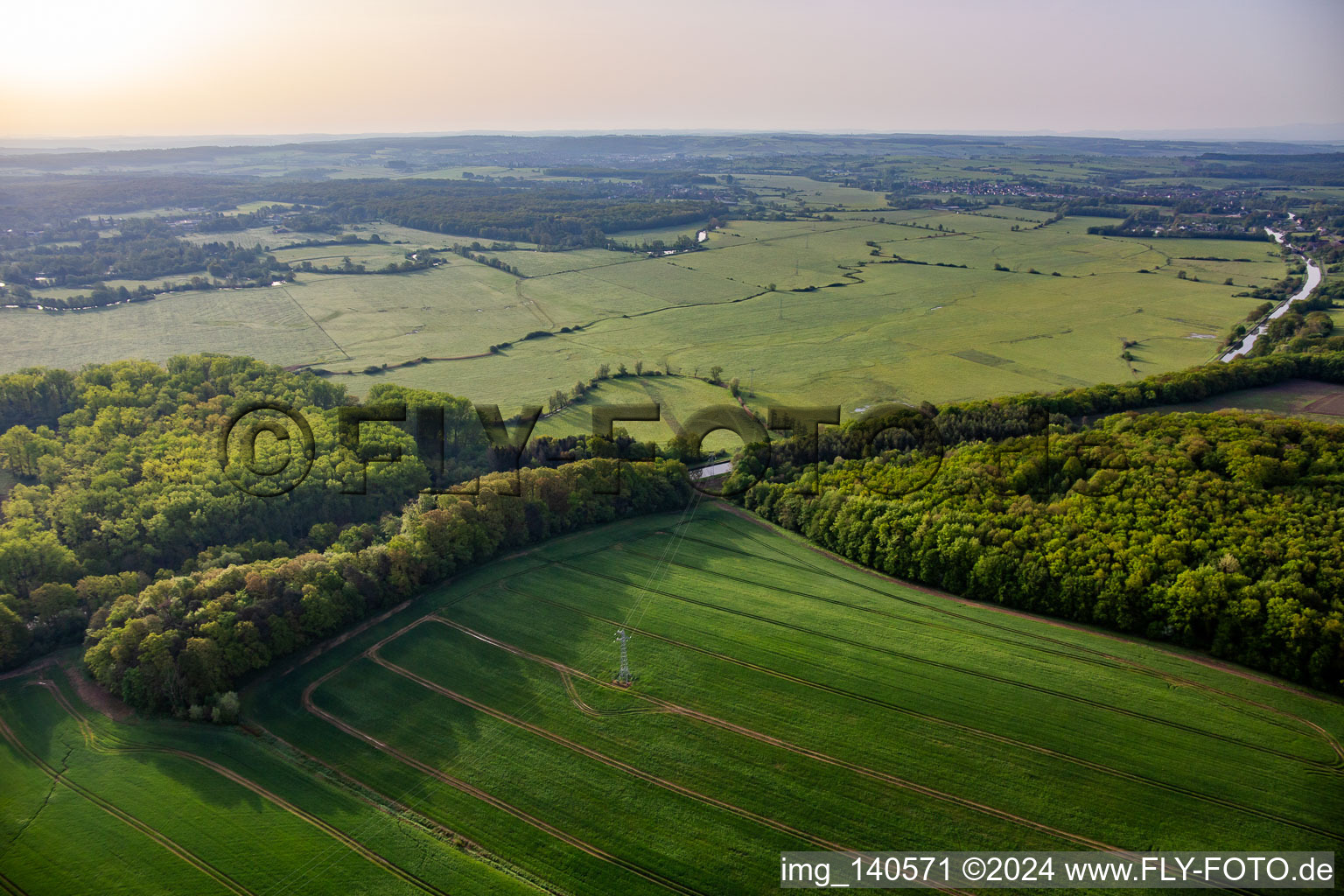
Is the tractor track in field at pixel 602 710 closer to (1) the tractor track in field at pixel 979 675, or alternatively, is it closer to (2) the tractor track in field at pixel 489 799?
(2) the tractor track in field at pixel 489 799

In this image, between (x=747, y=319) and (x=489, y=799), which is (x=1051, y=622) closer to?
(x=489, y=799)

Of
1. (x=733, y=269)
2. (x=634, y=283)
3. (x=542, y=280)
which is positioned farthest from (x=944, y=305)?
(x=542, y=280)

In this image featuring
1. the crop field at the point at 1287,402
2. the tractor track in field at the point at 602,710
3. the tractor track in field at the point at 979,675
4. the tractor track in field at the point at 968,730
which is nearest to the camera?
the tractor track in field at the point at 968,730

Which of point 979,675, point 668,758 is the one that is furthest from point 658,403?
point 668,758

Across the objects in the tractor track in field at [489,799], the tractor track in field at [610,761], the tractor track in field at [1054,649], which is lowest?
the tractor track in field at [489,799]

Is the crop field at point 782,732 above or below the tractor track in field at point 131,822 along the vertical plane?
above

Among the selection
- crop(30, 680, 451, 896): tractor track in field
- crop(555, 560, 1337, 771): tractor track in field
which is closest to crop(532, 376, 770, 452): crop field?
crop(555, 560, 1337, 771): tractor track in field

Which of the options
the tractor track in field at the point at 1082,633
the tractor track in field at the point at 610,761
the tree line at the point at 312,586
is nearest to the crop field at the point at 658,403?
the tree line at the point at 312,586
